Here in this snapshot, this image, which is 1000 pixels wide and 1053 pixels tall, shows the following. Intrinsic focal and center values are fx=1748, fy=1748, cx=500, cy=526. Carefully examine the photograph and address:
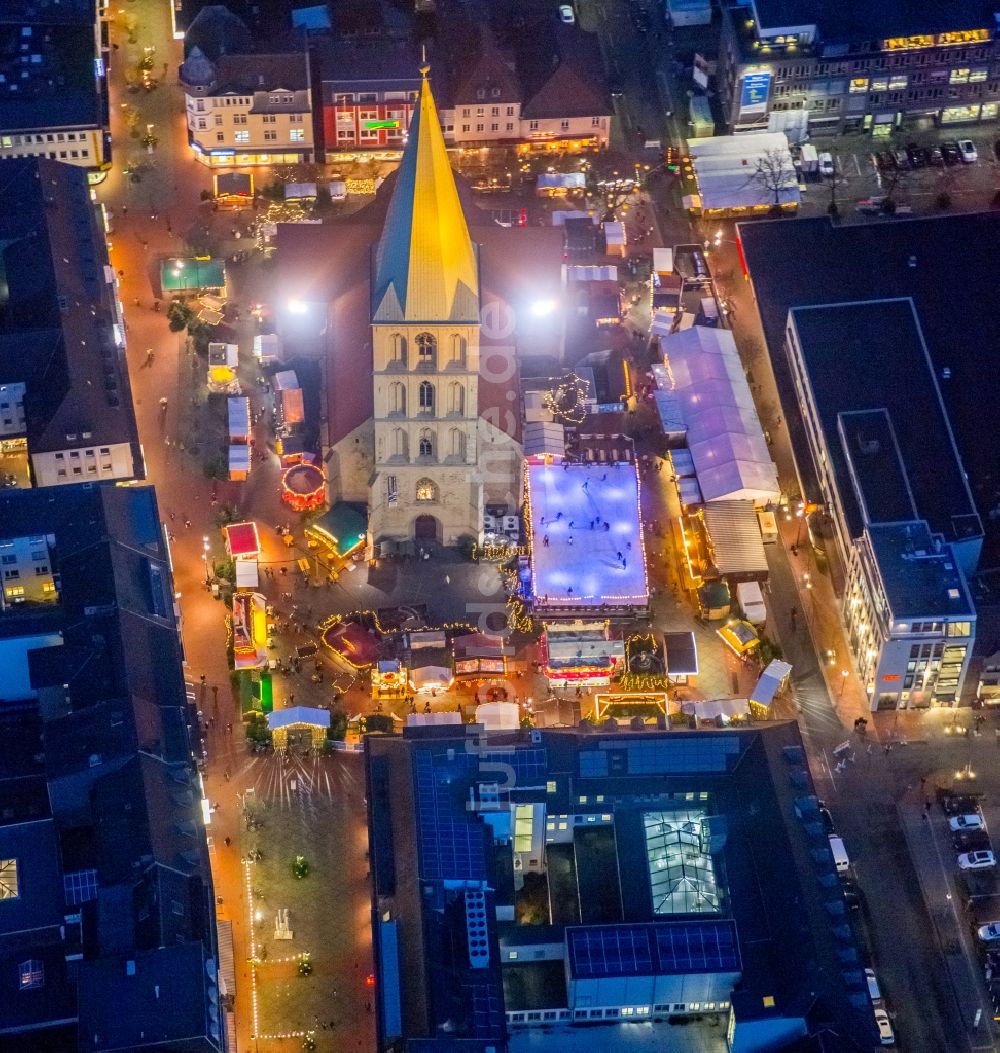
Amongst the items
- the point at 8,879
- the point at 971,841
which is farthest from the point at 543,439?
the point at 8,879

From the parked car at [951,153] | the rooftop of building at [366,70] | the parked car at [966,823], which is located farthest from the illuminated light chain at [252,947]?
the parked car at [951,153]

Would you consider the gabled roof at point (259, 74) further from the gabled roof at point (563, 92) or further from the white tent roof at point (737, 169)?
the white tent roof at point (737, 169)

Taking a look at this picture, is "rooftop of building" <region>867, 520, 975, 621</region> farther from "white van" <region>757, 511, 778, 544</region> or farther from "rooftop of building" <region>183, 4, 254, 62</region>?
"rooftop of building" <region>183, 4, 254, 62</region>

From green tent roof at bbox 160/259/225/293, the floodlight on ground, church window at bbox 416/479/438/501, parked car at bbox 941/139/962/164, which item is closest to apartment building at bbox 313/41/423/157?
green tent roof at bbox 160/259/225/293

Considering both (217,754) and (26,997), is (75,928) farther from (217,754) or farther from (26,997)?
(217,754)

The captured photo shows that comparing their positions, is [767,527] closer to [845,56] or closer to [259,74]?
[845,56]

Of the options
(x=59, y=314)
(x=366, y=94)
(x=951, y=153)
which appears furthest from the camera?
(x=951, y=153)
